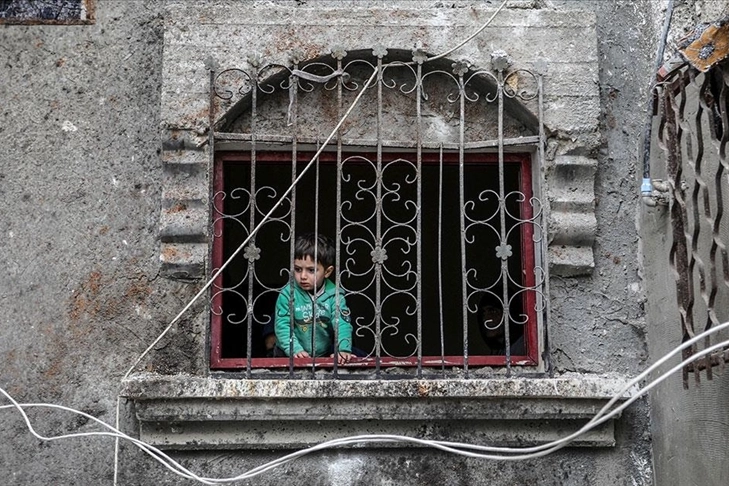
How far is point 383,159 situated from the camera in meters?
4.34

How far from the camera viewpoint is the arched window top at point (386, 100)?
4.05m

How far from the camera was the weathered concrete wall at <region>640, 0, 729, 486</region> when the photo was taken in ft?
11.4

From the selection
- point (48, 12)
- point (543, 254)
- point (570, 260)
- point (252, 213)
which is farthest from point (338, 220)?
point (48, 12)

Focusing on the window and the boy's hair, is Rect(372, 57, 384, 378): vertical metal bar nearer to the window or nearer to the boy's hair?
the window

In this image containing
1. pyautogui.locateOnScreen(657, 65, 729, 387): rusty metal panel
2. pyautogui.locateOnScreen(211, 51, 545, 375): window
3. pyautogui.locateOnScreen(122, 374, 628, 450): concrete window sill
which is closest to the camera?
pyautogui.locateOnScreen(657, 65, 729, 387): rusty metal panel

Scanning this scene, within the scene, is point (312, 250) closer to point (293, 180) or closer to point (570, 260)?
point (293, 180)

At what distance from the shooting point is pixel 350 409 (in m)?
3.69

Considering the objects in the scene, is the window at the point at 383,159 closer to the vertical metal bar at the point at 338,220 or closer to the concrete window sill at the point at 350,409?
the vertical metal bar at the point at 338,220

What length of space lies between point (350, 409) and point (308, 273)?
2.21ft

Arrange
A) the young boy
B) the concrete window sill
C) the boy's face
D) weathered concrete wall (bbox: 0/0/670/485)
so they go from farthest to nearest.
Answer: the boy's face, the young boy, weathered concrete wall (bbox: 0/0/670/485), the concrete window sill

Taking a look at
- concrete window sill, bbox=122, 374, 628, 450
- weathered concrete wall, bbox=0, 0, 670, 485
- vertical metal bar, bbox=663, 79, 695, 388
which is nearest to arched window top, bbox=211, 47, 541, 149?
weathered concrete wall, bbox=0, 0, 670, 485

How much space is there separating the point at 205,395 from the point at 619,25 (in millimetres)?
2288

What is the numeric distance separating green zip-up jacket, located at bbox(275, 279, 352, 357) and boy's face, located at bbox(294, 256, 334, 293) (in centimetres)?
4

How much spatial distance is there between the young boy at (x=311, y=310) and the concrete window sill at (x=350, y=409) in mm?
298
